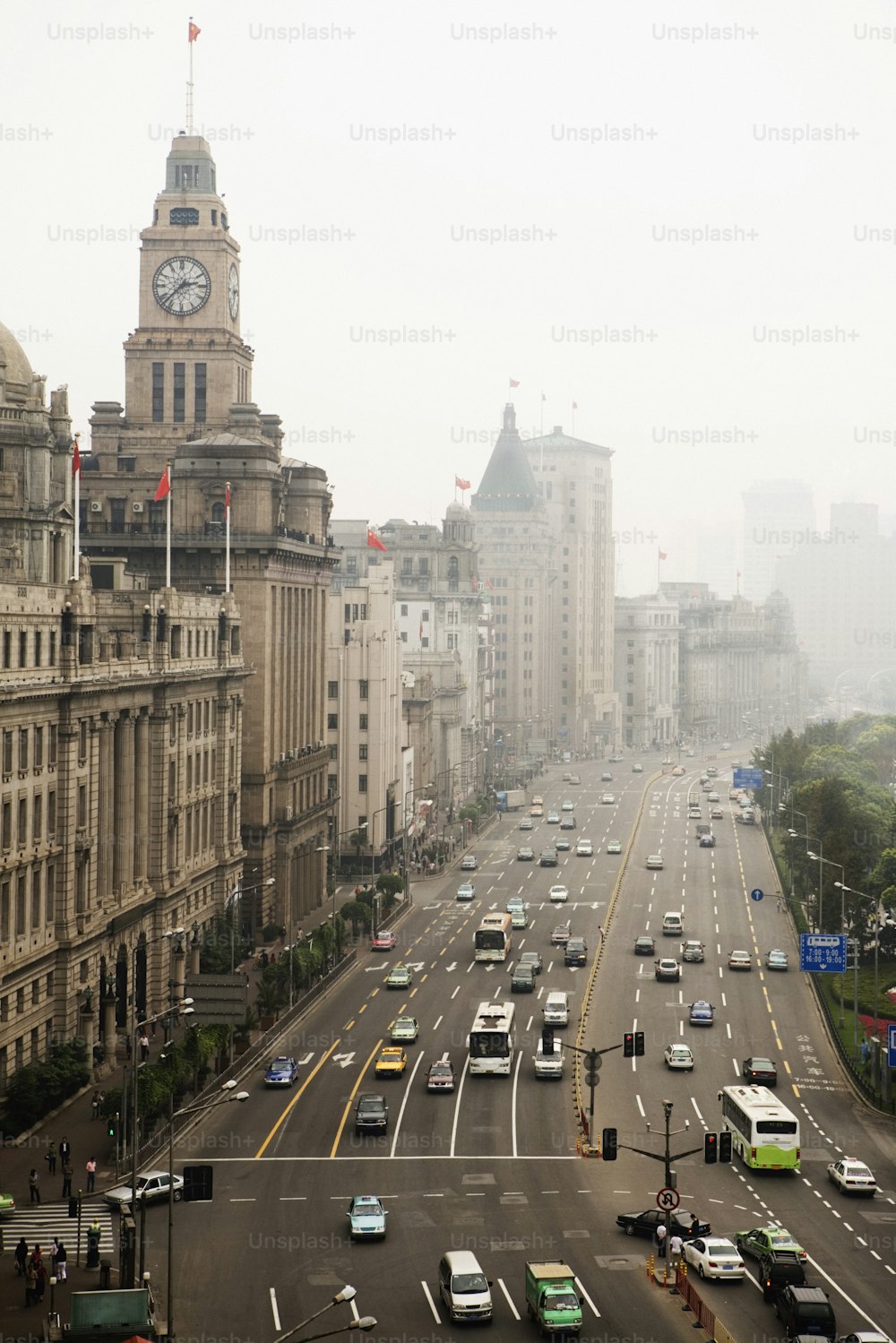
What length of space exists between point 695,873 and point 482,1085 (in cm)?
7203

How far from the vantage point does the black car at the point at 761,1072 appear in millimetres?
78500

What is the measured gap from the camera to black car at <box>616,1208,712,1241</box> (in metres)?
56.9

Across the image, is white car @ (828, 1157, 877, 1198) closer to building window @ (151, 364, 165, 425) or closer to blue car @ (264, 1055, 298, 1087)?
blue car @ (264, 1055, 298, 1087)

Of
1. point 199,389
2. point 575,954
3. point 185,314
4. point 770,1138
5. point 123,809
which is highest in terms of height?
point 185,314

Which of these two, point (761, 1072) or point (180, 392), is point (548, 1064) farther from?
point (180, 392)

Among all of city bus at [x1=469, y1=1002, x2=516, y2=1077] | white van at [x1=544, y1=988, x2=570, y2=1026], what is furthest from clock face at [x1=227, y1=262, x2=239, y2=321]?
city bus at [x1=469, y1=1002, x2=516, y2=1077]

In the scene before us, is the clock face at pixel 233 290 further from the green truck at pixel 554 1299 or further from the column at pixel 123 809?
the green truck at pixel 554 1299

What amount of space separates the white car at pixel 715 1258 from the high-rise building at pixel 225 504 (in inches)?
2487

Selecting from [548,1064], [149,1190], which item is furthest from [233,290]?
[149,1190]

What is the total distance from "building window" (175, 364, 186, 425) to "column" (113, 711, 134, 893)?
45.6 metres

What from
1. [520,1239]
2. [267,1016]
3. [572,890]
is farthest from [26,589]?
[572,890]

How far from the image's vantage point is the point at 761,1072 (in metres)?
78.5

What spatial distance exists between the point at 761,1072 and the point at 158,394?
72156 millimetres

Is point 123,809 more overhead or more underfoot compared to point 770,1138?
more overhead
